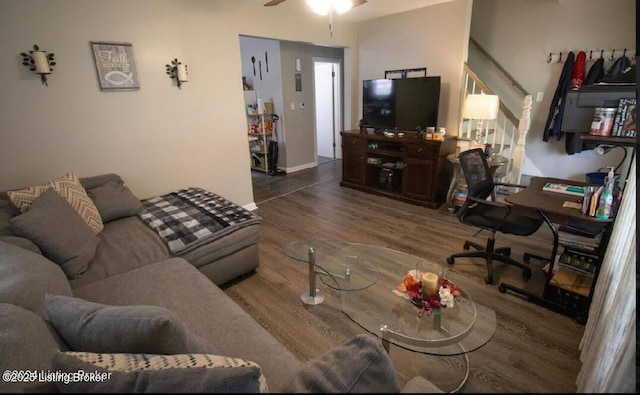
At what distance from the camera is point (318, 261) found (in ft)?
6.74

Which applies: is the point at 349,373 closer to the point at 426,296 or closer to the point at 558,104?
the point at 426,296

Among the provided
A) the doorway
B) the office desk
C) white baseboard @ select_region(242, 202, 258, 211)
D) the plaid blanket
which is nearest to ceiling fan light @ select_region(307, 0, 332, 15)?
the plaid blanket

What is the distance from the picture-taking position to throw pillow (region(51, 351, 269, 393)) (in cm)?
62

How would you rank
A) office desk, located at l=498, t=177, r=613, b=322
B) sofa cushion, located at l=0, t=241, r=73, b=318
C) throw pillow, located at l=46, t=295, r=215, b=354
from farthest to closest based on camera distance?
office desk, located at l=498, t=177, r=613, b=322 → sofa cushion, located at l=0, t=241, r=73, b=318 → throw pillow, located at l=46, t=295, r=215, b=354

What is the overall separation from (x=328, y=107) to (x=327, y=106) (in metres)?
0.03

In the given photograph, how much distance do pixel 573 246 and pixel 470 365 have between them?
1.10 m

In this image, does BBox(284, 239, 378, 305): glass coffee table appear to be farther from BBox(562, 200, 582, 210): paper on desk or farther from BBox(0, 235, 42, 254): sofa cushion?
BBox(0, 235, 42, 254): sofa cushion

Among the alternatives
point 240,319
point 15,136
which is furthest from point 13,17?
point 240,319

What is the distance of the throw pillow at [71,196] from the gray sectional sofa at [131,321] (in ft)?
0.17

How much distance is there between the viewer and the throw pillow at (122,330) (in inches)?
34.7

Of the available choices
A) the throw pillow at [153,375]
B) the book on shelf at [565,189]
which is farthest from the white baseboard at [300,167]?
the throw pillow at [153,375]

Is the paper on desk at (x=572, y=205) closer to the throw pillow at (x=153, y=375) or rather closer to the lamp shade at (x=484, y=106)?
the lamp shade at (x=484, y=106)

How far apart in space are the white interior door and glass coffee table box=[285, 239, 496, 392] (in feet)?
14.3

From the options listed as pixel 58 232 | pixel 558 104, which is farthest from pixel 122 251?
pixel 558 104
